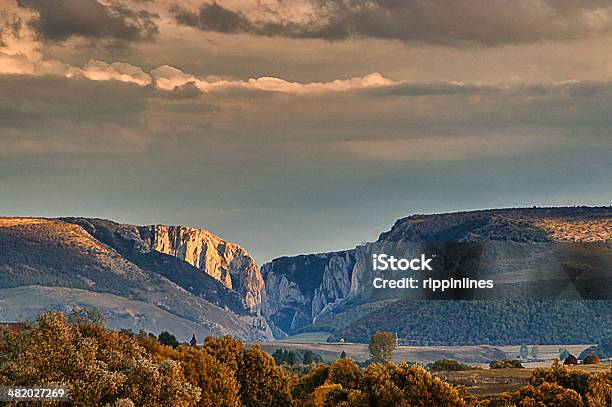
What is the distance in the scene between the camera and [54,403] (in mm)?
80125

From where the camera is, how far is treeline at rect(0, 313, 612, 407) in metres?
84.4

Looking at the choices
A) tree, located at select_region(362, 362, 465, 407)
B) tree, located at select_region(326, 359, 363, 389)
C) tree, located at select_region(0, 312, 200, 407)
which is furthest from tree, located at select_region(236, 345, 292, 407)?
tree, located at select_region(0, 312, 200, 407)

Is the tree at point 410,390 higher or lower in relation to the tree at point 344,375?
lower

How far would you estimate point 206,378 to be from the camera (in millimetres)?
118250

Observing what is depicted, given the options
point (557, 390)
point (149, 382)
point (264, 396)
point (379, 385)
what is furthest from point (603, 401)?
point (149, 382)

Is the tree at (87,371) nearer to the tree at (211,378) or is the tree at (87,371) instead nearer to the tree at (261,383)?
the tree at (211,378)

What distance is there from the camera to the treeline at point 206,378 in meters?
84.4

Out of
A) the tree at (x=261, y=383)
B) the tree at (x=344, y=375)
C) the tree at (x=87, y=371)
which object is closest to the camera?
the tree at (x=87, y=371)

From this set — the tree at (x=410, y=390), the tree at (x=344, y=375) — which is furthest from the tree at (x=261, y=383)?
the tree at (x=410, y=390)

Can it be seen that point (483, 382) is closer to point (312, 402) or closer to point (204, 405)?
point (312, 402)

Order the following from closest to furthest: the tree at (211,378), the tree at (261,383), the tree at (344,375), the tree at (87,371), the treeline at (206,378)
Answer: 1. the tree at (87,371)
2. the treeline at (206,378)
3. the tree at (211,378)
4. the tree at (261,383)
5. the tree at (344,375)

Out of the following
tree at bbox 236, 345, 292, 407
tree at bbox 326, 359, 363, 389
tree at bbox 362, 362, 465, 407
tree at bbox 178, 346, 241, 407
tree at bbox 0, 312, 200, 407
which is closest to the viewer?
tree at bbox 0, 312, 200, 407

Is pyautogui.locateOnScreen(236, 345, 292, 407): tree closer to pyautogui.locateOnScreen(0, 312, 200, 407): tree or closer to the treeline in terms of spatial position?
the treeline

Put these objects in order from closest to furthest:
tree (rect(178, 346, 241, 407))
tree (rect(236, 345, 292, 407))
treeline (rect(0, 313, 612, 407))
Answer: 1. treeline (rect(0, 313, 612, 407))
2. tree (rect(178, 346, 241, 407))
3. tree (rect(236, 345, 292, 407))
